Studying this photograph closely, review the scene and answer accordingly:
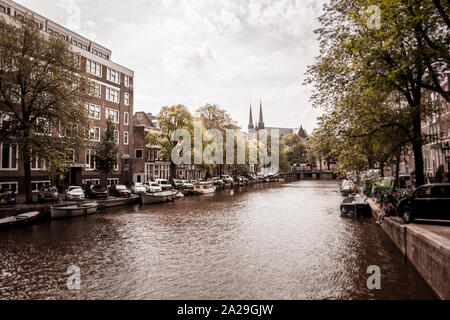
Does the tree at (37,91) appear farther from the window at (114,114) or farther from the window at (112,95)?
the window at (112,95)

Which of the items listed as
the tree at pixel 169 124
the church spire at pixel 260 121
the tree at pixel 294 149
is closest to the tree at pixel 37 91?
the tree at pixel 169 124

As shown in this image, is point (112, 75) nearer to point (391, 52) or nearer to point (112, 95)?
point (112, 95)

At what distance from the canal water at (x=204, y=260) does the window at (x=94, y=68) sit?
89.2ft

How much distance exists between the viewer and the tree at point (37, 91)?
21938mm

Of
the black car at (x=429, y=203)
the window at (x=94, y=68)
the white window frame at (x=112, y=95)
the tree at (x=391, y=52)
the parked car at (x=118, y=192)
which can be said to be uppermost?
the window at (x=94, y=68)

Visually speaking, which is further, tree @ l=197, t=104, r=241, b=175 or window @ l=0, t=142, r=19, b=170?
tree @ l=197, t=104, r=241, b=175

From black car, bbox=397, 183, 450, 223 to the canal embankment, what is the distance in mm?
487

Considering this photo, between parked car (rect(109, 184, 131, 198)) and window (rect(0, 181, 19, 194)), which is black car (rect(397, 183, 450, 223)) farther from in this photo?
window (rect(0, 181, 19, 194))

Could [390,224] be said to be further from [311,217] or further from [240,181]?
[240,181]

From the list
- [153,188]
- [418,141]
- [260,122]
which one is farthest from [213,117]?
[260,122]

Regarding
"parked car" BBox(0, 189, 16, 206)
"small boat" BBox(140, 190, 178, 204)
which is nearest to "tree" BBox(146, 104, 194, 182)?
"small boat" BBox(140, 190, 178, 204)

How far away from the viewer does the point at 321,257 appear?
12555 millimetres

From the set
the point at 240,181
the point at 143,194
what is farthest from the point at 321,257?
the point at 240,181

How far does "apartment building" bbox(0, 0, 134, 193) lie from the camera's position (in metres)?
32.8
